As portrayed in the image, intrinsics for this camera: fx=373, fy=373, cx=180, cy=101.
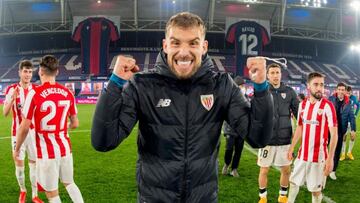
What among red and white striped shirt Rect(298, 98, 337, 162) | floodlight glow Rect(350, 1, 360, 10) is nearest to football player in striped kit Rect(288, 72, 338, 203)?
red and white striped shirt Rect(298, 98, 337, 162)

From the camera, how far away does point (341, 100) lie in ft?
25.3

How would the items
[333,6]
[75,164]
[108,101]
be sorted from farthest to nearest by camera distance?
1. [333,6]
2. [75,164]
3. [108,101]

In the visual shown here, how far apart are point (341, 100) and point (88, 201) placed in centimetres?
540

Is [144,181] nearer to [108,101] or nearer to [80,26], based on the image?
[108,101]

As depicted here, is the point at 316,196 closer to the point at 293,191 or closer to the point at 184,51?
the point at 293,191

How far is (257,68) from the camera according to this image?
1.95m

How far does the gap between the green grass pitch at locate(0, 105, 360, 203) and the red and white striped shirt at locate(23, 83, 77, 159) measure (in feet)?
5.44

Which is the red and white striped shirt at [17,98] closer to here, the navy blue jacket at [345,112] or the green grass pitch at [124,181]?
the green grass pitch at [124,181]

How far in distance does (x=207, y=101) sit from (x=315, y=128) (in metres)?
3.05

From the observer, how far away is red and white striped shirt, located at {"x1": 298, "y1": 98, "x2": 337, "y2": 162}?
4590mm

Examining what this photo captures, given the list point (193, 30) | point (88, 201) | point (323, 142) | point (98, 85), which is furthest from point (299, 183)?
point (98, 85)

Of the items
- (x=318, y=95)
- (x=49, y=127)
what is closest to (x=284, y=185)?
(x=318, y=95)

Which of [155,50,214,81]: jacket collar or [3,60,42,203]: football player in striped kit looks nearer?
[155,50,214,81]: jacket collar

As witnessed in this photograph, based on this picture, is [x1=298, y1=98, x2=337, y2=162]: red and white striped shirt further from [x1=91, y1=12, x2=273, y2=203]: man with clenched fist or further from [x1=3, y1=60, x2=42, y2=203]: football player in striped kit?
[x1=3, y1=60, x2=42, y2=203]: football player in striped kit
